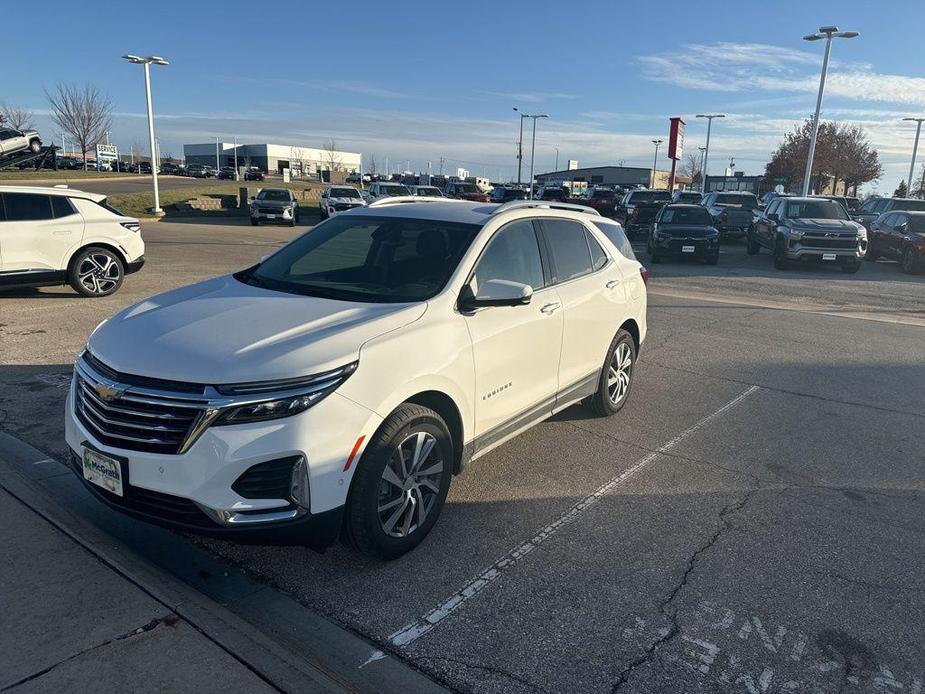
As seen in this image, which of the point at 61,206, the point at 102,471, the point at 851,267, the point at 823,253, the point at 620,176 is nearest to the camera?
the point at 102,471

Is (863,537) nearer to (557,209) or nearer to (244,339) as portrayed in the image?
(557,209)

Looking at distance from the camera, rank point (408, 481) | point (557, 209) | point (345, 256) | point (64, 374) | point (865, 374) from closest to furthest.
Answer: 1. point (408, 481)
2. point (345, 256)
3. point (557, 209)
4. point (64, 374)
5. point (865, 374)

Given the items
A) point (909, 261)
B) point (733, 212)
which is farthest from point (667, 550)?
point (733, 212)

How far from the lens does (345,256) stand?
15.3 ft

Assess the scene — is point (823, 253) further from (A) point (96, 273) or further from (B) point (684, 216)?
(A) point (96, 273)

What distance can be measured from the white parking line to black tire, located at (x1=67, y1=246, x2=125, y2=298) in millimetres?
9045

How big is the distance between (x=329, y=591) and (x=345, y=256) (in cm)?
223

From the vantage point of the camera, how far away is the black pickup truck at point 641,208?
2553cm

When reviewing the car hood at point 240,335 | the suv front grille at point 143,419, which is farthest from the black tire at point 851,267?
the suv front grille at point 143,419

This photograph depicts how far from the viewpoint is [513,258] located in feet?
14.8

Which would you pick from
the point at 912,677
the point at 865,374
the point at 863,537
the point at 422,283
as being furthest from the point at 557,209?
the point at 865,374

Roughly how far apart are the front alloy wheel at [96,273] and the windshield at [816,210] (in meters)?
16.3

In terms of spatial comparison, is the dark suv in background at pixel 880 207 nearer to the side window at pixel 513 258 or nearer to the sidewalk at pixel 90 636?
the side window at pixel 513 258

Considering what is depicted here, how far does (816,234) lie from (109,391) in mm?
18106
